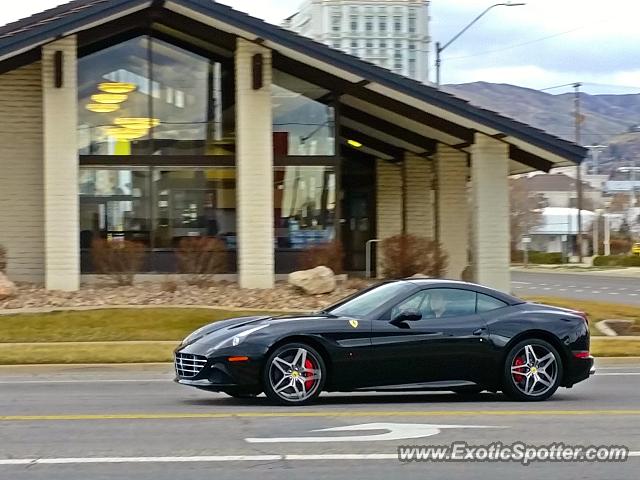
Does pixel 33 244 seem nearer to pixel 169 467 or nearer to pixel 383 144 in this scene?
pixel 383 144

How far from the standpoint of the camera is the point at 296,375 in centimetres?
1119

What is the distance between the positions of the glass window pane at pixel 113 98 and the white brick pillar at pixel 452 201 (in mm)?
8184

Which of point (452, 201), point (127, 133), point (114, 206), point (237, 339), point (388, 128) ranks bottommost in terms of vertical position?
point (237, 339)

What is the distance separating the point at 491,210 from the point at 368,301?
486 inches

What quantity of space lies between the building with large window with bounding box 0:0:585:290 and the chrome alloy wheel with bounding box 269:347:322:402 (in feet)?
39.7

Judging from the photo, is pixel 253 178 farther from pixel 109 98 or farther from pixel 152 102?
pixel 109 98

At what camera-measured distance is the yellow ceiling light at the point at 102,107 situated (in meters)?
24.0

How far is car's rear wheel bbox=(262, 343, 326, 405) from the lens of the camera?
11102 millimetres

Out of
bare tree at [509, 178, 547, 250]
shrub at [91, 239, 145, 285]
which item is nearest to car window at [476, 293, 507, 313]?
shrub at [91, 239, 145, 285]

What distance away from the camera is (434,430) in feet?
31.9

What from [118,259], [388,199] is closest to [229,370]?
[118,259]

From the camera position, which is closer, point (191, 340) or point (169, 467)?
point (169, 467)

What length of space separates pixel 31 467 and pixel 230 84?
1723 cm

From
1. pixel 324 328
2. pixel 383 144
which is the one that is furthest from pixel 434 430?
pixel 383 144
